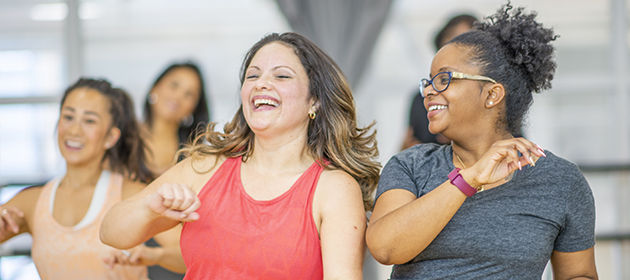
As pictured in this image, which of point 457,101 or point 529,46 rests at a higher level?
point 529,46

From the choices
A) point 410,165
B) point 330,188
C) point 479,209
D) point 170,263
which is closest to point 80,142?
point 170,263

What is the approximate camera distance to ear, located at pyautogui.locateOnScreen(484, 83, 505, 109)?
1.72 m

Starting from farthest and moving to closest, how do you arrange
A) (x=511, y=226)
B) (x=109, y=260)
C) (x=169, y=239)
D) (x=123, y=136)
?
(x=123, y=136)
(x=169, y=239)
(x=109, y=260)
(x=511, y=226)

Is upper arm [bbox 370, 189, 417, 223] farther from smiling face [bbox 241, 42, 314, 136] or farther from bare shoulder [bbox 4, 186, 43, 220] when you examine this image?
bare shoulder [bbox 4, 186, 43, 220]

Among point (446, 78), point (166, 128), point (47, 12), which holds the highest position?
point (47, 12)

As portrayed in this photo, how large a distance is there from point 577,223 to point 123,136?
177 centimetres

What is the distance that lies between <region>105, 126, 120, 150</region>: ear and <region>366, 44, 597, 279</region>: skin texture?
1297mm

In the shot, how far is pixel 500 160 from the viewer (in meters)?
1.53

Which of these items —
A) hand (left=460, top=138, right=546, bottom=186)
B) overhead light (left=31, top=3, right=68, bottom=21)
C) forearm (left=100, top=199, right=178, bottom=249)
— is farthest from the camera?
overhead light (left=31, top=3, right=68, bottom=21)

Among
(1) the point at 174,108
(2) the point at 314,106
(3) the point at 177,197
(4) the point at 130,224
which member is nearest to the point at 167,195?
(3) the point at 177,197

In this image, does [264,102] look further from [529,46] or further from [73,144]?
[73,144]

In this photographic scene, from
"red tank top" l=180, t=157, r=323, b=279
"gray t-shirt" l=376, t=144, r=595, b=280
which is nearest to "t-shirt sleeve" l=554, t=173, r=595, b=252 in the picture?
"gray t-shirt" l=376, t=144, r=595, b=280

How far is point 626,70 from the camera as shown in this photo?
4762mm

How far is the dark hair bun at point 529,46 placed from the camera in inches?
68.4
